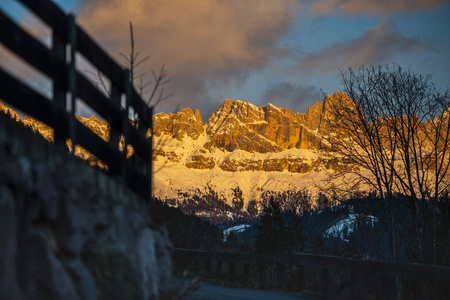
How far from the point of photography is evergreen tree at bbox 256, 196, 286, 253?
174 ft

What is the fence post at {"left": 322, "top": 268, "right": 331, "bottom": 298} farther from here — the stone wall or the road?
the stone wall

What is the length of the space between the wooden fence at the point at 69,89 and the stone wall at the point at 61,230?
0.28m

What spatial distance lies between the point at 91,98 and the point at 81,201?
1.27 m

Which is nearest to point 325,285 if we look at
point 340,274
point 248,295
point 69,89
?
point 248,295

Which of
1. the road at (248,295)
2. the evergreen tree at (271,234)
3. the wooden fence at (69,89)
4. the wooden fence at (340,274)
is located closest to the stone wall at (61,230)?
the wooden fence at (69,89)

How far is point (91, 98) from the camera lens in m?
4.62

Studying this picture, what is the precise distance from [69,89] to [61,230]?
4.41 feet

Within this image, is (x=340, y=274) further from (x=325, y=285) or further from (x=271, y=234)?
(x=271, y=234)

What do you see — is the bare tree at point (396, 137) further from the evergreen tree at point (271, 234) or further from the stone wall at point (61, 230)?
the evergreen tree at point (271, 234)

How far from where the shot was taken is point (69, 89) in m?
4.20

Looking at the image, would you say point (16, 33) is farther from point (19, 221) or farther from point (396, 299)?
point (396, 299)

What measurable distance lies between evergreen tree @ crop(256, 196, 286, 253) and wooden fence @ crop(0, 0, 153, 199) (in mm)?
47465

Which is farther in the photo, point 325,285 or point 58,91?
point 325,285

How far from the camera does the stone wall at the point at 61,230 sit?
112 inches
